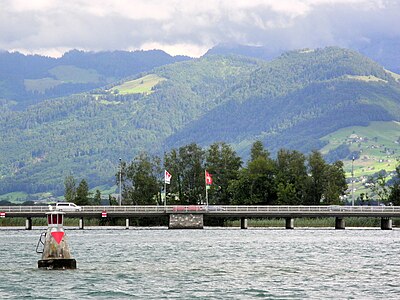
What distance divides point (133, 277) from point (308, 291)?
1386 cm

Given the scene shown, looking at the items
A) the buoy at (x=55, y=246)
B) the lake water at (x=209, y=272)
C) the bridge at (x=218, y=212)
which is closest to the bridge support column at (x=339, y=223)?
the bridge at (x=218, y=212)

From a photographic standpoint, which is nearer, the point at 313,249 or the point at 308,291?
the point at 308,291

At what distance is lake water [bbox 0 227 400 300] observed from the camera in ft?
206

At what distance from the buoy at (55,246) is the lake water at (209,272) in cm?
76

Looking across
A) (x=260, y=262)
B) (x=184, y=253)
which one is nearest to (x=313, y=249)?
(x=184, y=253)

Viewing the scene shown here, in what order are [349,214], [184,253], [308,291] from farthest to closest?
[349,214], [184,253], [308,291]

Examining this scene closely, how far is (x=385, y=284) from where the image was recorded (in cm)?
6844

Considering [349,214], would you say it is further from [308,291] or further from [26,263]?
[308,291]

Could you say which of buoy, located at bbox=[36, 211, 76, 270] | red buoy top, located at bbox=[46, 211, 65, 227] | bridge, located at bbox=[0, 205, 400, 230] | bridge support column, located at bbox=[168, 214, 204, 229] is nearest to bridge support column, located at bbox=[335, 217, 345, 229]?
bridge, located at bbox=[0, 205, 400, 230]

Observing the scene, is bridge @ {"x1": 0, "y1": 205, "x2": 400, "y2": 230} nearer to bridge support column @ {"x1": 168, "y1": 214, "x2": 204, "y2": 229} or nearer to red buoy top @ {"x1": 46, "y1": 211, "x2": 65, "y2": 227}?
bridge support column @ {"x1": 168, "y1": 214, "x2": 204, "y2": 229}

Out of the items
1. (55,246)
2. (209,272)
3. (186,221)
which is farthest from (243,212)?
(55,246)

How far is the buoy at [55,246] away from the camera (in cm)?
6656

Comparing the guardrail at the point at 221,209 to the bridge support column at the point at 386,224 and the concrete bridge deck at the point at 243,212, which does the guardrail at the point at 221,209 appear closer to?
the concrete bridge deck at the point at 243,212

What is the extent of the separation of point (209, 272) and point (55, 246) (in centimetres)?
1402
